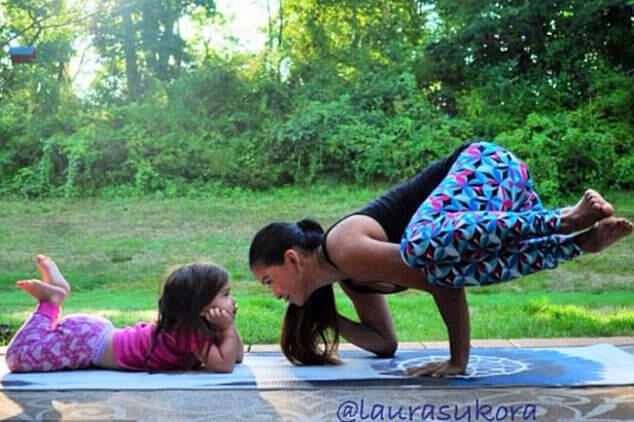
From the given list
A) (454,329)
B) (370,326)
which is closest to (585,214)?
(454,329)

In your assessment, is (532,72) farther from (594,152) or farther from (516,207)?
(516,207)

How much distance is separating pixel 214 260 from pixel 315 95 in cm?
168

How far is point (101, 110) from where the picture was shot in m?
5.62

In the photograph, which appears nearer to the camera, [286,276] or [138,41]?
[286,276]

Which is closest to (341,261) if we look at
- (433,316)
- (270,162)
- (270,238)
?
(270,238)

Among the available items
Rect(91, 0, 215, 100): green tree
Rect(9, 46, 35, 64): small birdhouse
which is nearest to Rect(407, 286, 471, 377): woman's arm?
Rect(9, 46, 35, 64): small birdhouse

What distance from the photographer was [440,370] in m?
1.82

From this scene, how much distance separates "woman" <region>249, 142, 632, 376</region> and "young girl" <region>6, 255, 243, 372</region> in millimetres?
146

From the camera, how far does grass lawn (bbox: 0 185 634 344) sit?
323 centimetres

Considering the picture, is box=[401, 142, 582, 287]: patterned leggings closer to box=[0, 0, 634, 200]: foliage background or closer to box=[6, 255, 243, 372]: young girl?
box=[6, 255, 243, 372]: young girl

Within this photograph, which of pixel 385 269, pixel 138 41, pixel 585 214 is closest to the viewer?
pixel 585 214

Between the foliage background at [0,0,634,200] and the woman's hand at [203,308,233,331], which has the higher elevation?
the foliage background at [0,0,634,200]

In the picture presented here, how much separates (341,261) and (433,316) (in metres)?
1.62

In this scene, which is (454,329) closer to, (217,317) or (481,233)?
(481,233)
